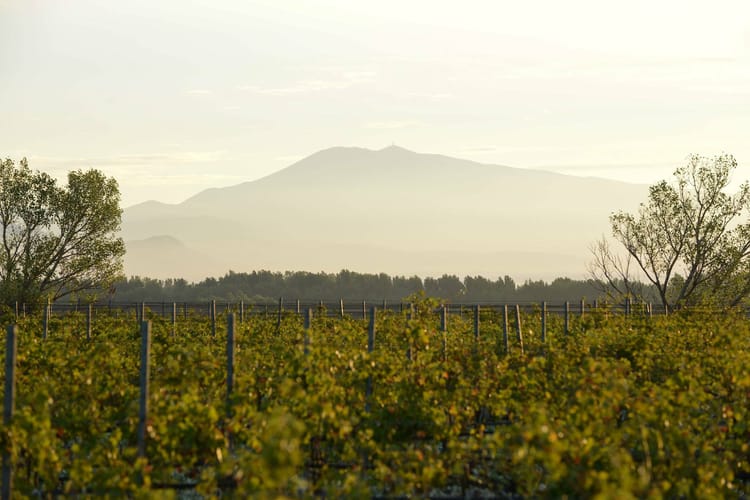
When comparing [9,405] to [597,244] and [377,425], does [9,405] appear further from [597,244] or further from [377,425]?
[597,244]

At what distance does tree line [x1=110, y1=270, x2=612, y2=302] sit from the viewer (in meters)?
103

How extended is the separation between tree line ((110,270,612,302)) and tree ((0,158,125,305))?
51.0m

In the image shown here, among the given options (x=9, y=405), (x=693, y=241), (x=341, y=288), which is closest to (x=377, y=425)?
(x=9, y=405)

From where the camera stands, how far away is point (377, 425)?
1091 cm

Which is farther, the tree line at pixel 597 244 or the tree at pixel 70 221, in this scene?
the tree at pixel 70 221

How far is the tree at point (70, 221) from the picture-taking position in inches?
1850

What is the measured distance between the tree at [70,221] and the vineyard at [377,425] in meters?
34.2

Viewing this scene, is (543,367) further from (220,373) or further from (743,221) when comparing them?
(743,221)

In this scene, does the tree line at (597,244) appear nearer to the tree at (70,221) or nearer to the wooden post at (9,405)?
the tree at (70,221)

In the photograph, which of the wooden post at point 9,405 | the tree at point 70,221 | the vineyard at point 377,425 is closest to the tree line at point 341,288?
the tree at point 70,221

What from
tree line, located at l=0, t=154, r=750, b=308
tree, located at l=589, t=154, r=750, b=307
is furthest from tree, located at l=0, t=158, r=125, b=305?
tree, located at l=589, t=154, r=750, b=307

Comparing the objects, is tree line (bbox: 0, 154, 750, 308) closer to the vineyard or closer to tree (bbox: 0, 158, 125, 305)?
tree (bbox: 0, 158, 125, 305)

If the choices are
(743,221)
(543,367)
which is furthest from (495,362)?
(743,221)

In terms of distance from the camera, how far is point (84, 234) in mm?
47688
